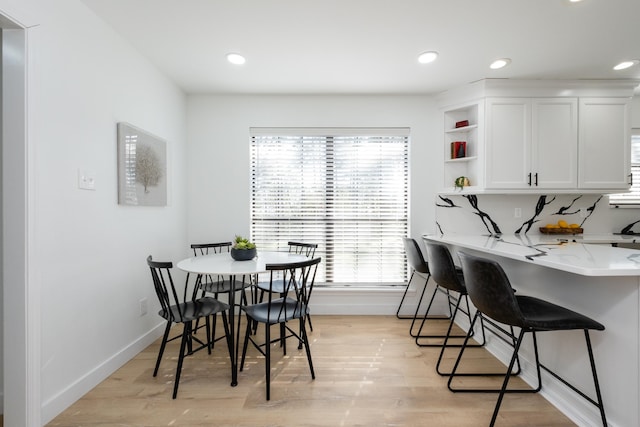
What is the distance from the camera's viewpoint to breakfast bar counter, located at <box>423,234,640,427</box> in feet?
4.24

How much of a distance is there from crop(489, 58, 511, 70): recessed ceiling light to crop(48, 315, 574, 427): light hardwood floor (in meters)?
2.58

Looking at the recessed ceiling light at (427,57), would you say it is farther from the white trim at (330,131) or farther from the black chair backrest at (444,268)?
the black chair backrest at (444,268)

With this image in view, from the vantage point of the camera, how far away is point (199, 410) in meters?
1.64

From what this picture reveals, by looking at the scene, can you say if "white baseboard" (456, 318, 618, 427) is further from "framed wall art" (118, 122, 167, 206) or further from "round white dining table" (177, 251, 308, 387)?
"framed wall art" (118, 122, 167, 206)

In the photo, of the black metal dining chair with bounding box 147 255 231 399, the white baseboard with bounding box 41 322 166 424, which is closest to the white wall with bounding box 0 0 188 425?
the white baseboard with bounding box 41 322 166 424

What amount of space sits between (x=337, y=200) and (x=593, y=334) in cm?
232

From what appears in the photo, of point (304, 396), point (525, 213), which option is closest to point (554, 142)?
point (525, 213)

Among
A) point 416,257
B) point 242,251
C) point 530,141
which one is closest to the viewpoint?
point 242,251

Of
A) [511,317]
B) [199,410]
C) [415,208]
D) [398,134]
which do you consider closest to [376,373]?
[511,317]

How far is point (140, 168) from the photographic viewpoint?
2.31 m

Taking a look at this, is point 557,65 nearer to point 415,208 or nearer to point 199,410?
point 415,208

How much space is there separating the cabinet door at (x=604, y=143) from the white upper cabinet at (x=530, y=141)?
10 cm

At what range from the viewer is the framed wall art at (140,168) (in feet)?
6.93

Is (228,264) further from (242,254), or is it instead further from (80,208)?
(80,208)
